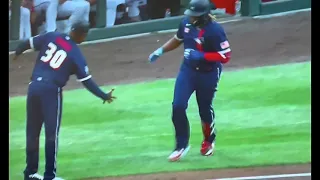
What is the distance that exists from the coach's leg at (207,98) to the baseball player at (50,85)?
56 centimetres

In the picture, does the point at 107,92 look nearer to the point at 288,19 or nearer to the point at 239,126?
the point at 239,126

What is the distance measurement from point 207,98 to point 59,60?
38.0 inches

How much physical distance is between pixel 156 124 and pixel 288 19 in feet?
3.52

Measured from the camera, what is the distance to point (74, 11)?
16.0ft

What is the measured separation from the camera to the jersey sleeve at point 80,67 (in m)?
4.81

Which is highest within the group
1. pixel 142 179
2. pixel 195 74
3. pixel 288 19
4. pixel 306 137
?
pixel 288 19

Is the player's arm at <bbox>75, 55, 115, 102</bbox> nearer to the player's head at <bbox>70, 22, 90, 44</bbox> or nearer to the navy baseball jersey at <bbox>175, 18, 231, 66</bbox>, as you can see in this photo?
the player's head at <bbox>70, 22, 90, 44</bbox>

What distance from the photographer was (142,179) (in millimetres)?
4793

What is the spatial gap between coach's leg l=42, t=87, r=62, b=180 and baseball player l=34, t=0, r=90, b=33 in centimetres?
43

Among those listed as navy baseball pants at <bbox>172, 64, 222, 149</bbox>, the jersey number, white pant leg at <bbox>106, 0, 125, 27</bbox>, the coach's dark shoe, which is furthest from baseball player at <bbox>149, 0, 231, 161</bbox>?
the coach's dark shoe

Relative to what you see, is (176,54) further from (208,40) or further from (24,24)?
(24,24)

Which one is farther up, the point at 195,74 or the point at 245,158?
the point at 195,74

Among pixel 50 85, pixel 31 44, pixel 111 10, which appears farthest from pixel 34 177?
pixel 111 10

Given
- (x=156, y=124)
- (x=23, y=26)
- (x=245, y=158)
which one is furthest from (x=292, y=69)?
(x=23, y=26)
